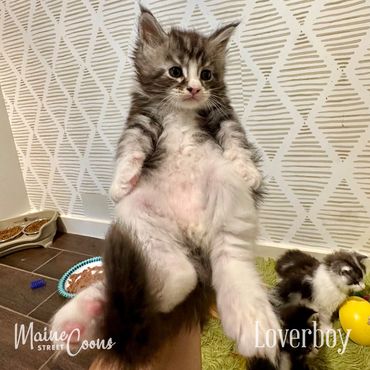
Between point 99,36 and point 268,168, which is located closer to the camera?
point 268,168

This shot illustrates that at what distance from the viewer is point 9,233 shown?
1873 mm

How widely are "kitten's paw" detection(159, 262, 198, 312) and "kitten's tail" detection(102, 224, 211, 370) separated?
0.02 m

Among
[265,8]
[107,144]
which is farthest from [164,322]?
[107,144]

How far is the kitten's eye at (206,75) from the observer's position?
2.61 feet

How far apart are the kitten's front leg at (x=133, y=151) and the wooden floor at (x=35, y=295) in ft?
0.58

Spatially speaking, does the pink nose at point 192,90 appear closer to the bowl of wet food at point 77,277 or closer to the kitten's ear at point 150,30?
the kitten's ear at point 150,30

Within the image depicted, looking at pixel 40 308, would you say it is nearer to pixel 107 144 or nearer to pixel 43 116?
pixel 107 144

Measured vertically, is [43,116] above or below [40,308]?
above

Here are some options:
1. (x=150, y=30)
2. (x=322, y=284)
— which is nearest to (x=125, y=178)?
(x=150, y=30)

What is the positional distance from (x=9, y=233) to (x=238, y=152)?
1731 mm

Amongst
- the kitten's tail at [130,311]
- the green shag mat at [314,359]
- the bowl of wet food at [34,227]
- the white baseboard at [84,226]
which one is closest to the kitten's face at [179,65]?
the kitten's tail at [130,311]

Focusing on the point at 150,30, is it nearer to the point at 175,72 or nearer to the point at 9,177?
the point at 175,72

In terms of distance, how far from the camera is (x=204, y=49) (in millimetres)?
817

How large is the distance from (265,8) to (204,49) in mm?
571
